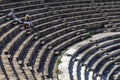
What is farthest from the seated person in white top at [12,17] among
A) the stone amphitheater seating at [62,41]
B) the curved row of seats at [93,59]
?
the curved row of seats at [93,59]

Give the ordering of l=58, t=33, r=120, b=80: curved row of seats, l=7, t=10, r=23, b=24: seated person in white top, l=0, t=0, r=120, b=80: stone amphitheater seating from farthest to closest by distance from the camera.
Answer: l=7, t=10, r=23, b=24: seated person in white top, l=58, t=33, r=120, b=80: curved row of seats, l=0, t=0, r=120, b=80: stone amphitheater seating

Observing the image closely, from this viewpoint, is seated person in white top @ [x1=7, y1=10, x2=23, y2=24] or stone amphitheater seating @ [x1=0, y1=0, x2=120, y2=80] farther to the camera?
seated person in white top @ [x1=7, y1=10, x2=23, y2=24]

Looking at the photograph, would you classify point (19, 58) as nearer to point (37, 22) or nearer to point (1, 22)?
point (1, 22)

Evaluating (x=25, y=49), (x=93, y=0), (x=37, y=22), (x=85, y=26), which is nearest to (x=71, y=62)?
(x=25, y=49)

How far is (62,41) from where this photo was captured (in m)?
19.0

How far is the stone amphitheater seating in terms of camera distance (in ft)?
48.2

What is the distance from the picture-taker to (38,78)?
42.9 ft

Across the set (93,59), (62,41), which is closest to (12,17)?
(62,41)

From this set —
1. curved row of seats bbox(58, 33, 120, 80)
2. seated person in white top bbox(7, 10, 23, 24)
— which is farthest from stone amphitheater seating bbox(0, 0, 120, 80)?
seated person in white top bbox(7, 10, 23, 24)

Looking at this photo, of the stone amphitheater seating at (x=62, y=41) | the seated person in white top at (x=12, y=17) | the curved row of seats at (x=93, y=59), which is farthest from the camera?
the seated person in white top at (x=12, y=17)

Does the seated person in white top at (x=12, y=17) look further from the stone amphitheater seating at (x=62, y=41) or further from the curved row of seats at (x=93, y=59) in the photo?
the curved row of seats at (x=93, y=59)

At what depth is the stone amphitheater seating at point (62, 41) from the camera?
48.2 ft

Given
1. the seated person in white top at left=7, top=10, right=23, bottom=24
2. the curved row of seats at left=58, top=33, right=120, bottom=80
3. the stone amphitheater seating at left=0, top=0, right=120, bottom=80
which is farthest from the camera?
the seated person in white top at left=7, top=10, right=23, bottom=24

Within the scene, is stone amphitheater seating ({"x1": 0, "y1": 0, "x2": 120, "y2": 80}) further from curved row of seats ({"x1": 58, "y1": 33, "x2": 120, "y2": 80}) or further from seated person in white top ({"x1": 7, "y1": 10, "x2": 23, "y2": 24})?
seated person in white top ({"x1": 7, "y1": 10, "x2": 23, "y2": 24})
